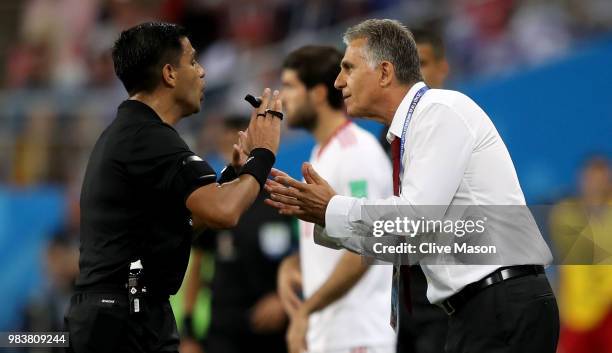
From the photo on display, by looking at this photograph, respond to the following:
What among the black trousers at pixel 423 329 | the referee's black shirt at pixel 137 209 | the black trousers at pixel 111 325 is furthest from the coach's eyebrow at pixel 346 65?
the black trousers at pixel 423 329

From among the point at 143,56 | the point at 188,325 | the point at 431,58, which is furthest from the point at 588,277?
the point at 143,56

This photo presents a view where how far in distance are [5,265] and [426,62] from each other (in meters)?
7.04

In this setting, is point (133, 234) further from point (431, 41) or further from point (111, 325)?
point (431, 41)

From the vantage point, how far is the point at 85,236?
4387 millimetres

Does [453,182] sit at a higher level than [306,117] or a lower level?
lower

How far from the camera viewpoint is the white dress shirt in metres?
4.13

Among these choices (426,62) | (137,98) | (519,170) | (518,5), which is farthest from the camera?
(518,5)

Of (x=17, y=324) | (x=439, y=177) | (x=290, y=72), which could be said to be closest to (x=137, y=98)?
(x=439, y=177)

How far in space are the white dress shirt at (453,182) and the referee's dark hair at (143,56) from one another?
0.98 m

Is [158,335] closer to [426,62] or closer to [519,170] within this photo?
[426,62]

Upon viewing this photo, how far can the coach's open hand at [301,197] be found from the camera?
4.28 m

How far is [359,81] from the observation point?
182 inches

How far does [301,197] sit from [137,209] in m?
0.65

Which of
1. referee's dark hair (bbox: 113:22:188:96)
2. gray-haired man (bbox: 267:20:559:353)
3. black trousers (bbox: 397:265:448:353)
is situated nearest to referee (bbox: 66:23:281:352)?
referee's dark hair (bbox: 113:22:188:96)
